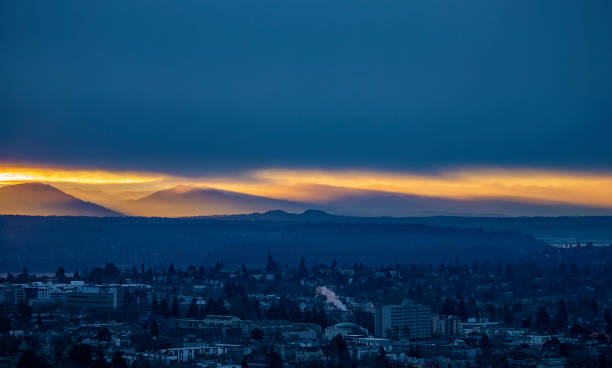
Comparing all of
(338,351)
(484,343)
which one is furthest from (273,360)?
(484,343)

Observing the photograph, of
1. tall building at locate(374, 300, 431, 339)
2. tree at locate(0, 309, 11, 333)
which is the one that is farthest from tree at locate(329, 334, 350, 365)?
tree at locate(0, 309, 11, 333)

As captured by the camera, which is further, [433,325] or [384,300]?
[384,300]

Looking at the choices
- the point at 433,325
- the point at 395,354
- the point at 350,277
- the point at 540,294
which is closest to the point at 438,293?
the point at 540,294

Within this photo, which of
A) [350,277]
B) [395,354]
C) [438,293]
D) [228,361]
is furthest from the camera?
[350,277]

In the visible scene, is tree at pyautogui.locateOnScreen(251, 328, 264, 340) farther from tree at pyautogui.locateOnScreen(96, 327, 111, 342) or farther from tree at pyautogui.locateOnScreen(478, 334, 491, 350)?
tree at pyautogui.locateOnScreen(478, 334, 491, 350)

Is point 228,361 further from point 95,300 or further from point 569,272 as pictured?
point 569,272

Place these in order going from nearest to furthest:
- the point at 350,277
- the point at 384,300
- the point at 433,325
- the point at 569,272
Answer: the point at 433,325 < the point at 384,300 < the point at 350,277 < the point at 569,272

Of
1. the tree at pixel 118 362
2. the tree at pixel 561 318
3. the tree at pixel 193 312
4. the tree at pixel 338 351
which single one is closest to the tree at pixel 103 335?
the tree at pixel 338 351

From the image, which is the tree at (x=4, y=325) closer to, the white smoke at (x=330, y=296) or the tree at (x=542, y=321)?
the tree at (x=542, y=321)
